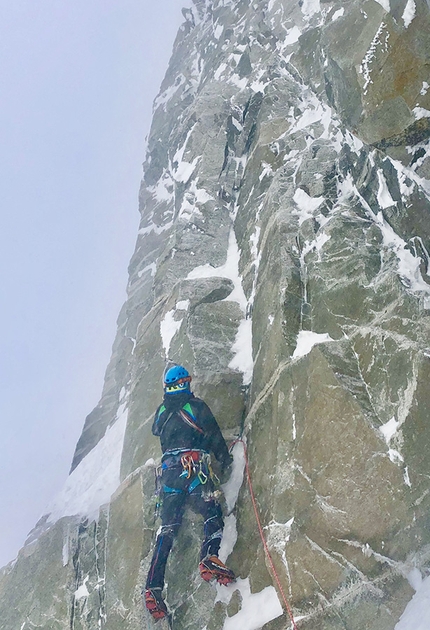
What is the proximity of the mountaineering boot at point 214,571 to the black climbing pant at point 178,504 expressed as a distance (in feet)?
1.62

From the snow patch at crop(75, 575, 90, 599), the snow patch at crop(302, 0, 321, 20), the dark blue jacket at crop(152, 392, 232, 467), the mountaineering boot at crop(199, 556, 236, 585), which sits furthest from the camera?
the snow patch at crop(302, 0, 321, 20)

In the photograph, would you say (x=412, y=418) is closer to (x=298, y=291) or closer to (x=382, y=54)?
(x=298, y=291)

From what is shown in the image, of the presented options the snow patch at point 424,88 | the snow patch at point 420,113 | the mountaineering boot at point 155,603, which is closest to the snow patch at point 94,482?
the mountaineering boot at point 155,603

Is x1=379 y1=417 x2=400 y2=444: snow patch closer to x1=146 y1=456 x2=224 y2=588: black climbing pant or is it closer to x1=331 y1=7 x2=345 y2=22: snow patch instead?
x1=146 y1=456 x2=224 y2=588: black climbing pant

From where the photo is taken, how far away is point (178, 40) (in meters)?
37.0

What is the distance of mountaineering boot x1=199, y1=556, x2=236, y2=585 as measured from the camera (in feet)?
23.0

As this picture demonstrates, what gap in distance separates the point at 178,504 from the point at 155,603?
1452mm

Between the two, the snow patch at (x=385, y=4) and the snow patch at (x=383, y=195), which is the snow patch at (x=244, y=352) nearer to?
the snow patch at (x=383, y=195)

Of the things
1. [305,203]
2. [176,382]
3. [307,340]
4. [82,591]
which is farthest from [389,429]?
[82,591]

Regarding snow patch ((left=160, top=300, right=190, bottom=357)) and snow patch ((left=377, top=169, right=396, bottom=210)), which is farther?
snow patch ((left=160, top=300, right=190, bottom=357))

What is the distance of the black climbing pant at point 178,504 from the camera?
766 centimetres

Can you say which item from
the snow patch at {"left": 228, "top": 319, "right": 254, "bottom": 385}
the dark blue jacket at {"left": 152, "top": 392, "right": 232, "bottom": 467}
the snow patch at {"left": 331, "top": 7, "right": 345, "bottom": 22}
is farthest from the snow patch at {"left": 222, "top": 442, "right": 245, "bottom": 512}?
the snow patch at {"left": 331, "top": 7, "right": 345, "bottom": 22}

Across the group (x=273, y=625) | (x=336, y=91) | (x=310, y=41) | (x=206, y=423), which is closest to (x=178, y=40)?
(x=310, y=41)

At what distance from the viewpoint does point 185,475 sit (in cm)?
795
